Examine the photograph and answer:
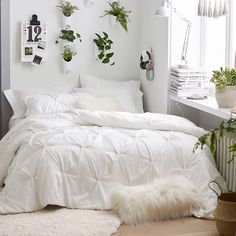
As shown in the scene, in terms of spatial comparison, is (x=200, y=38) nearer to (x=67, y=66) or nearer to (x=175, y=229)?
(x=67, y=66)

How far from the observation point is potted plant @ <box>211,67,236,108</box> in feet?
12.8

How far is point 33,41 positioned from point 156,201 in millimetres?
2445

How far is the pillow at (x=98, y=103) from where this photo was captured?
15.3 feet

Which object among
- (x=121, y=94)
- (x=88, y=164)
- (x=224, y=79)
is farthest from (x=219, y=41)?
(x=88, y=164)

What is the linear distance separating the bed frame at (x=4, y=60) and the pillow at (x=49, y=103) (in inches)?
14.8

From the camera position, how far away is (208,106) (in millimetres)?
4020

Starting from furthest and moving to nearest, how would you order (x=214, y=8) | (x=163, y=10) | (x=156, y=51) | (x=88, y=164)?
(x=156, y=51) → (x=163, y=10) → (x=214, y=8) → (x=88, y=164)

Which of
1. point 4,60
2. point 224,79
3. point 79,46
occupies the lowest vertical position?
Result: point 224,79

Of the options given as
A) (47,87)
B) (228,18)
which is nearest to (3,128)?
(47,87)

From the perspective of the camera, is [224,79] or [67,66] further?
[67,66]

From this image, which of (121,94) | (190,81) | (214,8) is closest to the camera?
(214,8)

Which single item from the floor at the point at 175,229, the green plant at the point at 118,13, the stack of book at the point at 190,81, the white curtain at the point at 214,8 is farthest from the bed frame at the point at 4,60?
the floor at the point at 175,229

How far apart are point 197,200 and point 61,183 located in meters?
0.89

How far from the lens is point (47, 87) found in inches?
208
